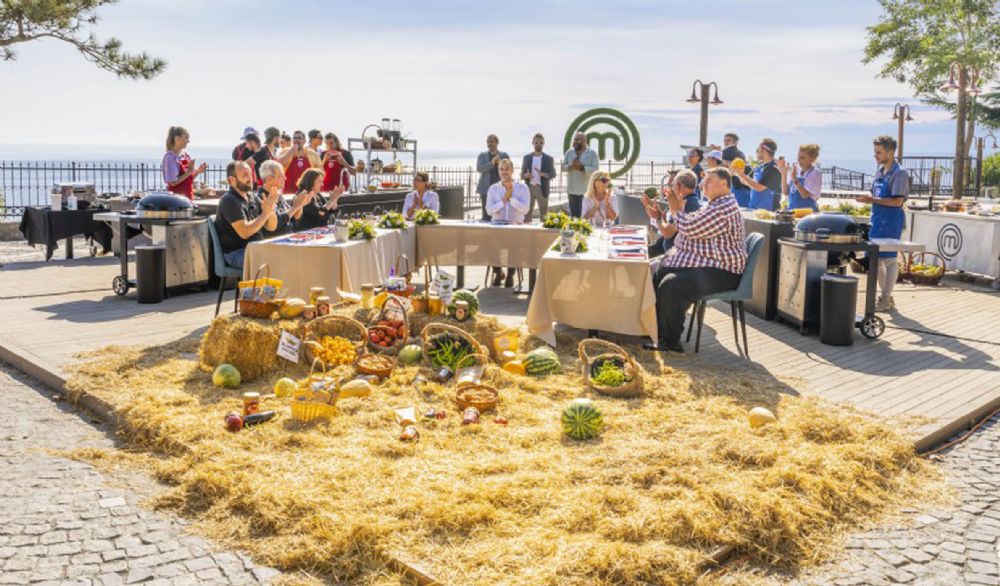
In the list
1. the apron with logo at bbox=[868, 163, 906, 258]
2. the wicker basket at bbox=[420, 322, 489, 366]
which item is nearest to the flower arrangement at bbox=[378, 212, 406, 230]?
the wicker basket at bbox=[420, 322, 489, 366]

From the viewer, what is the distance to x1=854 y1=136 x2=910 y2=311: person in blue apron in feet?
33.5

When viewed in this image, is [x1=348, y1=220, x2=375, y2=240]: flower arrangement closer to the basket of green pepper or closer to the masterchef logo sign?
the basket of green pepper

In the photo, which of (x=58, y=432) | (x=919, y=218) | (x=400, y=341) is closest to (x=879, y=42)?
(x=919, y=218)

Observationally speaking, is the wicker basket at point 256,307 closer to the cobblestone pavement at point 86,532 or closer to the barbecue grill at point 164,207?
the cobblestone pavement at point 86,532

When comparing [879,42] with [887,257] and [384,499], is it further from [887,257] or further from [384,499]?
[384,499]

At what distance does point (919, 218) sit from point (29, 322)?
12.2 meters

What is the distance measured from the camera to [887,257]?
10352 millimetres

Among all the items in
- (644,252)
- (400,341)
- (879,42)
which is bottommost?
(400,341)

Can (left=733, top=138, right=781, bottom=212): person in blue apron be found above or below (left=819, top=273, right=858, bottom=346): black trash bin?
above

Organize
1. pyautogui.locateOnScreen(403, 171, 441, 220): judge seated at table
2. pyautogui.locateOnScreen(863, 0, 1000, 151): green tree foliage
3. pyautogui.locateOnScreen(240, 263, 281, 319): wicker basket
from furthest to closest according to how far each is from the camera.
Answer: pyautogui.locateOnScreen(863, 0, 1000, 151): green tree foliage → pyautogui.locateOnScreen(403, 171, 441, 220): judge seated at table → pyautogui.locateOnScreen(240, 263, 281, 319): wicker basket

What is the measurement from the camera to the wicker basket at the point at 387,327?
7.48m

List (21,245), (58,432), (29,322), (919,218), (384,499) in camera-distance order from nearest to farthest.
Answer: (384,499)
(58,432)
(29,322)
(919,218)
(21,245)

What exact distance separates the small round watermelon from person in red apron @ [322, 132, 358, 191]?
7272 millimetres

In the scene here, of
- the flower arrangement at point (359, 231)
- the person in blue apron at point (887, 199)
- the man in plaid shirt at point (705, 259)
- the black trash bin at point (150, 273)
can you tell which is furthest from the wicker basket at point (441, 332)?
the person in blue apron at point (887, 199)
